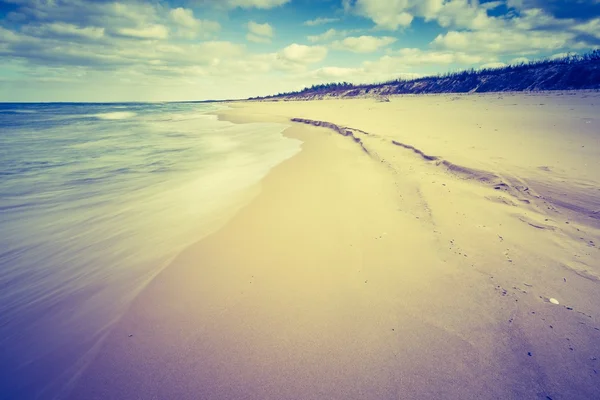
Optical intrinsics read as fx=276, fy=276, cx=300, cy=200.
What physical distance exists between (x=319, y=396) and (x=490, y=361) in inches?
49.5

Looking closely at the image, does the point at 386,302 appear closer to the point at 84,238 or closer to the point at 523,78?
the point at 84,238

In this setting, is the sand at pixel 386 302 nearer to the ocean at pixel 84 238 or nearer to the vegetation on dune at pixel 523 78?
the ocean at pixel 84 238

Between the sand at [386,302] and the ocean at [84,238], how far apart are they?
1.06 ft

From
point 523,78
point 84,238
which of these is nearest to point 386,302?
point 84,238

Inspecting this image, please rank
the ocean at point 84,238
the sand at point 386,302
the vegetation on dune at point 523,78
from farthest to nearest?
the vegetation on dune at point 523,78, the ocean at point 84,238, the sand at point 386,302

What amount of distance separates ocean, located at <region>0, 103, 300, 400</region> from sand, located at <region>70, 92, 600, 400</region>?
32 cm

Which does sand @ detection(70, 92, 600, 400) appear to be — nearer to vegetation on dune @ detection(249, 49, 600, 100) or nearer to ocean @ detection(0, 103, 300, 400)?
ocean @ detection(0, 103, 300, 400)

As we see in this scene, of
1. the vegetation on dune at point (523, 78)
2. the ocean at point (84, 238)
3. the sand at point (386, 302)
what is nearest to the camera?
the sand at point (386, 302)

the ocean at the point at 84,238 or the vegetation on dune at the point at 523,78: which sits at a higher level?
the vegetation on dune at the point at 523,78

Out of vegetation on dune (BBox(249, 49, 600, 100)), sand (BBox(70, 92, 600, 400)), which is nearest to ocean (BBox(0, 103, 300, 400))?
sand (BBox(70, 92, 600, 400))

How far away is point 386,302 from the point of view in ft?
8.61

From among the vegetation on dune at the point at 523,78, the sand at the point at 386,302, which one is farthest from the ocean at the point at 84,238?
the vegetation on dune at the point at 523,78

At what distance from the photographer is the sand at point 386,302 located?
6.40ft

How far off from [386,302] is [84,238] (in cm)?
451
